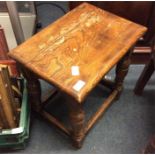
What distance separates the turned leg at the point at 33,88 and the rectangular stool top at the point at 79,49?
88 mm

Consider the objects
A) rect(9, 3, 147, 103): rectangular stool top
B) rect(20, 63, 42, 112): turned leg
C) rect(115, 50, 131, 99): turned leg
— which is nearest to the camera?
rect(9, 3, 147, 103): rectangular stool top

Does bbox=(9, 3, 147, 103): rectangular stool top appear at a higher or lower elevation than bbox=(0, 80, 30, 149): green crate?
higher

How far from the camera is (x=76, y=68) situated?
82cm

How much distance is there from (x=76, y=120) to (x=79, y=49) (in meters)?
0.26

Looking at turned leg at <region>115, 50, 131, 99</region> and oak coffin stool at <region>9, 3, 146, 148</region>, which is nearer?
oak coffin stool at <region>9, 3, 146, 148</region>

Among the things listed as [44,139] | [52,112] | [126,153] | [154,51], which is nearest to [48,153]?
[44,139]

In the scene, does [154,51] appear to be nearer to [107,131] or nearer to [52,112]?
[107,131]

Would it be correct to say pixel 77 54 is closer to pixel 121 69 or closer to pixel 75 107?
pixel 75 107

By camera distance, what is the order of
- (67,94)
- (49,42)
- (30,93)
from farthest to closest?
1. (30,93)
2. (49,42)
3. (67,94)

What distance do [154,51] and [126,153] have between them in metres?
0.46

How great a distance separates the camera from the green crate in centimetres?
95

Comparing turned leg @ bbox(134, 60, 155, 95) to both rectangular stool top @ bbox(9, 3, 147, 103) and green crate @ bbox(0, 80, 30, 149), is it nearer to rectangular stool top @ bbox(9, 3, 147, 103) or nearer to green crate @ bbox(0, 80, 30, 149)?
rectangular stool top @ bbox(9, 3, 147, 103)

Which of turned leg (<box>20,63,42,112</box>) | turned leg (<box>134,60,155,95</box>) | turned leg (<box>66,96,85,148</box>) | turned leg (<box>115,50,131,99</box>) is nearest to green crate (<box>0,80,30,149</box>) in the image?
turned leg (<box>20,63,42,112</box>)

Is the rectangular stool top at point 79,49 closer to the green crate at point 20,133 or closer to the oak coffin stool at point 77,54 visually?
the oak coffin stool at point 77,54
